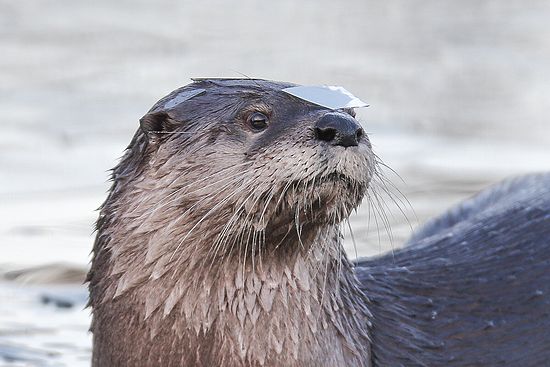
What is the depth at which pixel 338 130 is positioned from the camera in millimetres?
3660

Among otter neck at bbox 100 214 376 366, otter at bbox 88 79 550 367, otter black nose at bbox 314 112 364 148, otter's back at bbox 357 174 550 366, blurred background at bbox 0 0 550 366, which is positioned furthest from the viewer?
blurred background at bbox 0 0 550 366

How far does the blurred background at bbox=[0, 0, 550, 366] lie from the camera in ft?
19.8

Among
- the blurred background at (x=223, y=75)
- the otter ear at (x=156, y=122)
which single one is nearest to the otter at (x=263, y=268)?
the otter ear at (x=156, y=122)

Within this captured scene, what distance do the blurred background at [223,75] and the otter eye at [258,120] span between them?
160cm

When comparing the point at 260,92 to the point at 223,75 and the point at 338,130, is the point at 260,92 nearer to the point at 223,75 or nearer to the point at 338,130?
the point at 338,130

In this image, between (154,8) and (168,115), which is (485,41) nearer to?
(154,8)

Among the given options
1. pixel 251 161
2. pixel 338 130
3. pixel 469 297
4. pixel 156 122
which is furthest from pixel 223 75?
pixel 338 130

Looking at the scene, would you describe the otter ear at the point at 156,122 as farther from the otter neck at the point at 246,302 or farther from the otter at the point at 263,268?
the otter neck at the point at 246,302

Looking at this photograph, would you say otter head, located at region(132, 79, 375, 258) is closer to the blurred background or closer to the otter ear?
the otter ear

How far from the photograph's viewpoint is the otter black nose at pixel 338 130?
3660 mm

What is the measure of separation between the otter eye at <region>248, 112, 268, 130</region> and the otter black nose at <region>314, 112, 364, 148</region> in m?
0.21

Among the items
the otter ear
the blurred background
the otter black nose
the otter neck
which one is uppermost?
the blurred background

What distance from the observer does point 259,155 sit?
3793 millimetres

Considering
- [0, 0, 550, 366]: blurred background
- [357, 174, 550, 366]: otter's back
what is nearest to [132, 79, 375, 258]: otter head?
[357, 174, 550, 366]: otter's back
